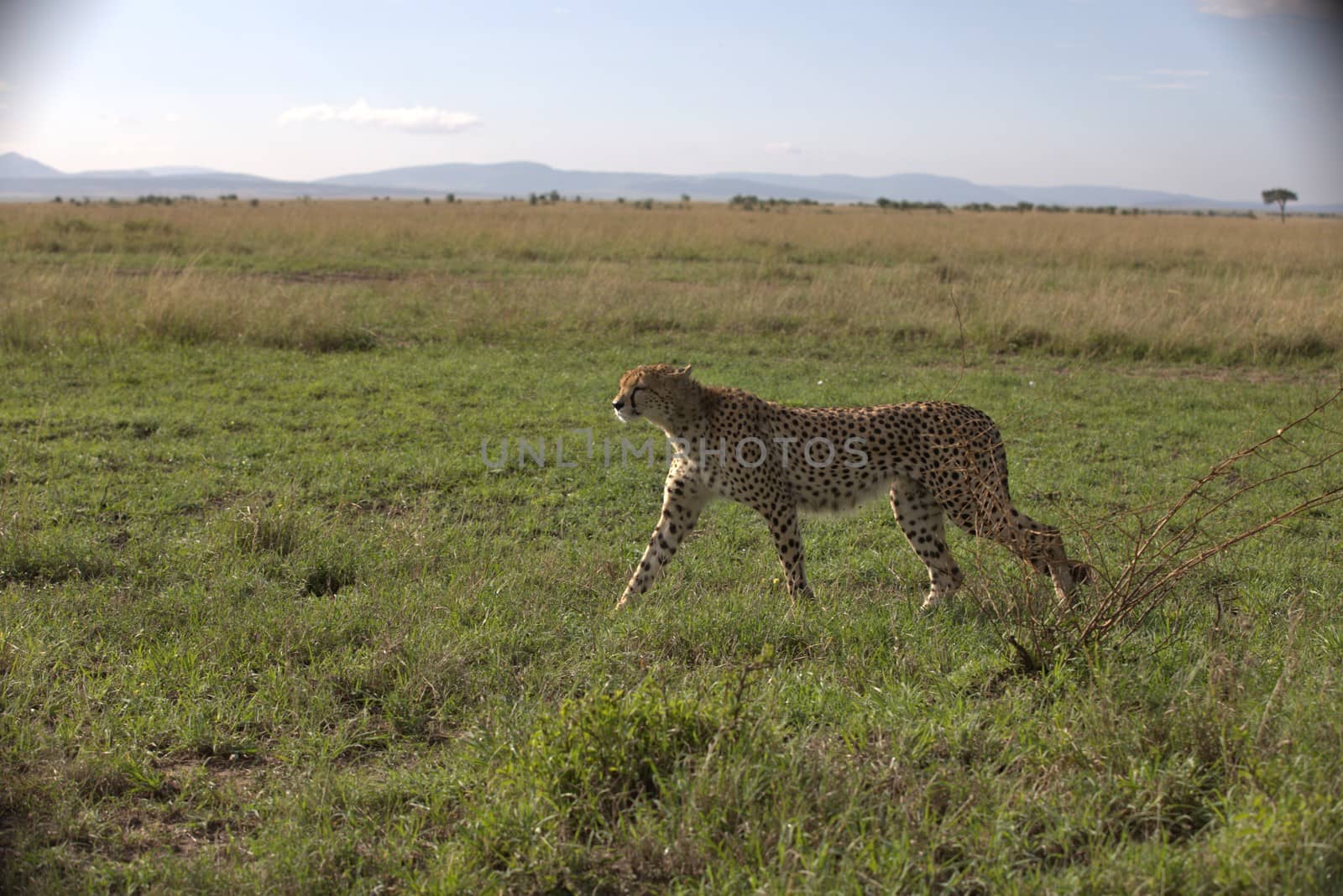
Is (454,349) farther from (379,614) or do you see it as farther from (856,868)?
(856,868)

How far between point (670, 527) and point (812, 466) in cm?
66

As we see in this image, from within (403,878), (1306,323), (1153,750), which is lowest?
(403,878)

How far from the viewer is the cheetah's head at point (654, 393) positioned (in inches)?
178

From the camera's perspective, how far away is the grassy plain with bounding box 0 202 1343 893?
2.47 metres

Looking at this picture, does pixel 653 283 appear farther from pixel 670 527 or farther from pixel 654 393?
pixel 670 527

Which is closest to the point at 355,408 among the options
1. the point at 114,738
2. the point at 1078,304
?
the point at 114,738

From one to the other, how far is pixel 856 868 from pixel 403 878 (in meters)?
1.04

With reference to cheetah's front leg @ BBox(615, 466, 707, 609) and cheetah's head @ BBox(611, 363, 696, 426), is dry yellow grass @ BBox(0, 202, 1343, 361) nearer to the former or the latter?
cheetah's head @ BBox(611, 363, 696, 426)

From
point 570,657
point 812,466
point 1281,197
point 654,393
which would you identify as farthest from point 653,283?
point 1281,197

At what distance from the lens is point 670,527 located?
14.6 feet

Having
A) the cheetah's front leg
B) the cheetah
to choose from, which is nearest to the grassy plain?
the cheetah's front leg

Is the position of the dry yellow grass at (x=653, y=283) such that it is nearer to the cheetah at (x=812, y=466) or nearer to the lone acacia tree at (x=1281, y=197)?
the cheetah at (x=812, y=466)

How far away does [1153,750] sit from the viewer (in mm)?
2725

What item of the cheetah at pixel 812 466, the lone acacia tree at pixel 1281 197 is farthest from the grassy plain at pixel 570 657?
the lone acacia tree at pixel 1281 197
